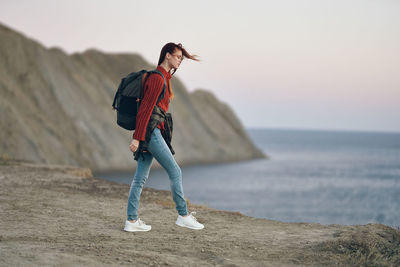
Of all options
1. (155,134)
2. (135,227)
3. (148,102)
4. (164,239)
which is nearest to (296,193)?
(135,227)

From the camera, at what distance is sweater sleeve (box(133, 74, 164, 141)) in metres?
5.02

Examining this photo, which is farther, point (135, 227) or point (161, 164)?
point (135, 227)

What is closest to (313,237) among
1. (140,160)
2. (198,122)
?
(140,160)

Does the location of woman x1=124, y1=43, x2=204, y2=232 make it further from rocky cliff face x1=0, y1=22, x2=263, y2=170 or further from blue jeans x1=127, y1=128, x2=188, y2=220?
rocky cliff face x1=0, y1=22, x2=263, y2=170

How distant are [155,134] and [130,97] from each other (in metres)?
0.49

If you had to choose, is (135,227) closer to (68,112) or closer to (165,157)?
(165,157)

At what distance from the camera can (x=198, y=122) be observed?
184 feet

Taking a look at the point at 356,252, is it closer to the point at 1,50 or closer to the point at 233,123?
the point at 1,50

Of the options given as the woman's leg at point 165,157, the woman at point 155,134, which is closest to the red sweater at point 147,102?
the woman at point 155,134

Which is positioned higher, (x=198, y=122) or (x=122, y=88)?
(x=198, y=122)

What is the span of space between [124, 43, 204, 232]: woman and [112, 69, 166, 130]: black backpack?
6cm

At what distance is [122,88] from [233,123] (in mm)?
56926

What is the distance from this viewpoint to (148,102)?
5043mm

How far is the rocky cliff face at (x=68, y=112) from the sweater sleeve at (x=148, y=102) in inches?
942
